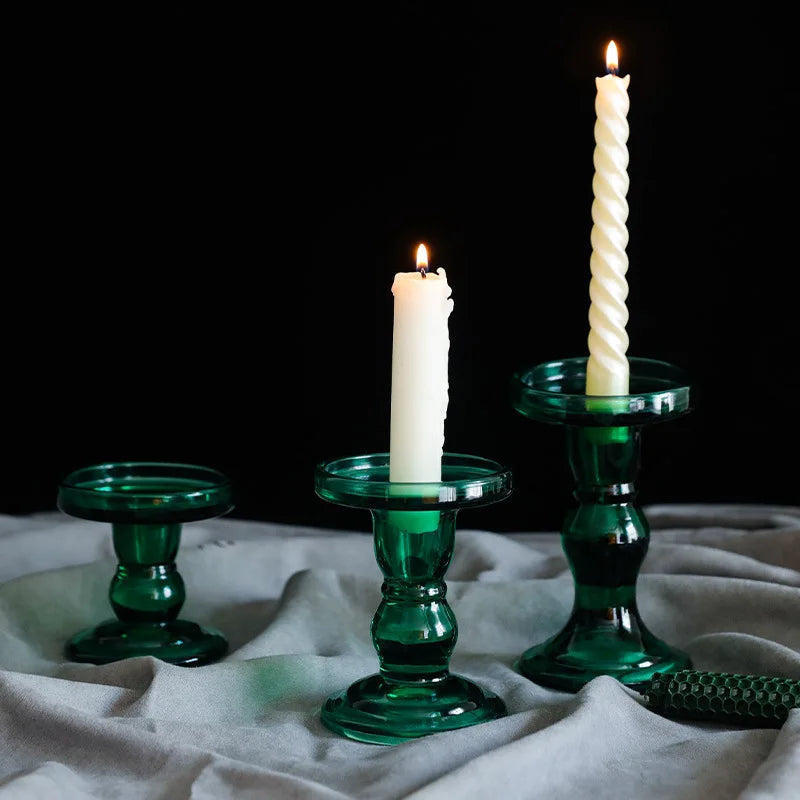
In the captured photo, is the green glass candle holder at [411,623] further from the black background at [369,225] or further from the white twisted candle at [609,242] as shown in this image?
the black background at [369,225]

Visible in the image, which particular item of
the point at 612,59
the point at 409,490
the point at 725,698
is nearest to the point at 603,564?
the point at 725,698

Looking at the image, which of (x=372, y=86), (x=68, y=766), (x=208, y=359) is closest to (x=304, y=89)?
(x=372, y=86)

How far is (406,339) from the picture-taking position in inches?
33.6

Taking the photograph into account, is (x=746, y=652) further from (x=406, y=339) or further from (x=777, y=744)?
(x=406, y=339)

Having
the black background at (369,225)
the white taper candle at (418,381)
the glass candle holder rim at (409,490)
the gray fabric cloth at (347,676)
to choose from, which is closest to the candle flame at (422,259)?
the white taper candle at (418,381)

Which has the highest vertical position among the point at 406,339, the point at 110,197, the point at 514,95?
the point at 514,95

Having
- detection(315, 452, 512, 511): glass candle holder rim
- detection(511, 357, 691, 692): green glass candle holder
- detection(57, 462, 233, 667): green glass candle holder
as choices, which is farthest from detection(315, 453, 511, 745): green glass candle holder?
detection(57, 462, 233, 667): green glass candle holder

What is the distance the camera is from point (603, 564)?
102cm

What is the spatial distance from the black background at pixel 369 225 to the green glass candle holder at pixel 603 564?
531 millimetres

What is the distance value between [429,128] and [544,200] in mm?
157

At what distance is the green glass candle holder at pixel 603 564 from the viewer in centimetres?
101

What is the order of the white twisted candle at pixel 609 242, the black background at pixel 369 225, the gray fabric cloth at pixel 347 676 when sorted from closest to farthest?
the gray fabric cloth at pixel 347 676 < the white twisted candle at pixel 609 242 < the black background at pixel 369 225

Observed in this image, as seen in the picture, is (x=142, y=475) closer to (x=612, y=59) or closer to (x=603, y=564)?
(x=603, y=564)

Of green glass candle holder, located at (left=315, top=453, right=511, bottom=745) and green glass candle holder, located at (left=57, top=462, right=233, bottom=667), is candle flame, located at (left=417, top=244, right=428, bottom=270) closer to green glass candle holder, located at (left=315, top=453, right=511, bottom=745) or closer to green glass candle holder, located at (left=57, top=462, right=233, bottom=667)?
green glass candle holder, located at (left=315, top=453, right=511, bottom=745)
